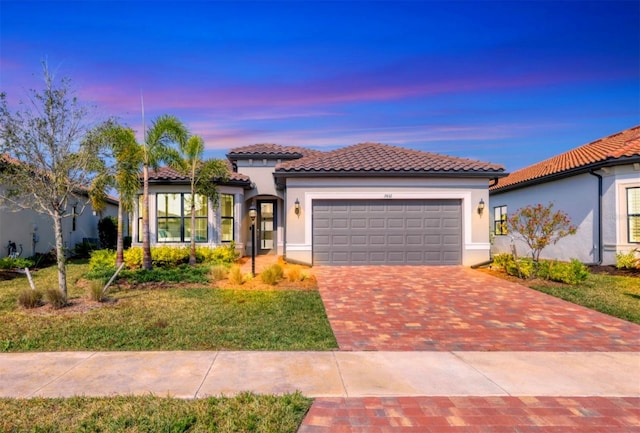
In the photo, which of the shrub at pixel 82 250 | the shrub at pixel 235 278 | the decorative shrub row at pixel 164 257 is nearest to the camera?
the shrub at pixel 235 278

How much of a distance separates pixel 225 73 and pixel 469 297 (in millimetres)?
11226

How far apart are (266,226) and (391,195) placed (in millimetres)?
7759

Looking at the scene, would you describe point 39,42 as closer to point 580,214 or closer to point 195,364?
point 195,364

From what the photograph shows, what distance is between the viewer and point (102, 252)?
44.9 ft

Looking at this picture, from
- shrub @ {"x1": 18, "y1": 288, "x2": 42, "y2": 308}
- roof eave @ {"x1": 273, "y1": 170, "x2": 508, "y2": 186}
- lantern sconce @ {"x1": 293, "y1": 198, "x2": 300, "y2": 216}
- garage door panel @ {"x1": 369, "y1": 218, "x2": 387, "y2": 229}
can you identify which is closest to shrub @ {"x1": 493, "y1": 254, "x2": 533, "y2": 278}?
roof eave @ {"x1": 273, "y1": 170, "x2": 508, "y2": 186}

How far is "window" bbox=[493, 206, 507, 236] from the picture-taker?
19208mm

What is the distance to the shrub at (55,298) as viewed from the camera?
23.2ft

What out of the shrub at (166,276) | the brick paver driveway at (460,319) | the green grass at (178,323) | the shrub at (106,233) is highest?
the shrub at (106,233)

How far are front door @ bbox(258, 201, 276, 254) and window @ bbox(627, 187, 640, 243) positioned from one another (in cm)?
1474

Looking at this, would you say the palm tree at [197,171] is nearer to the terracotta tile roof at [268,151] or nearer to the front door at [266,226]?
the terracotta tile roof at [268,151]

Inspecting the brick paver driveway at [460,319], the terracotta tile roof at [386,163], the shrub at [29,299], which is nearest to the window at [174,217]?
the terracotta tile roof at [386,163]

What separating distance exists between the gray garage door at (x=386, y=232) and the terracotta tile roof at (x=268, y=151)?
5383 mm

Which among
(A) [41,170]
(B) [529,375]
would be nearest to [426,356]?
(B) [529,375]

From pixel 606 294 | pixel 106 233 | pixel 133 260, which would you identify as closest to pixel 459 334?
pixel 606 294
